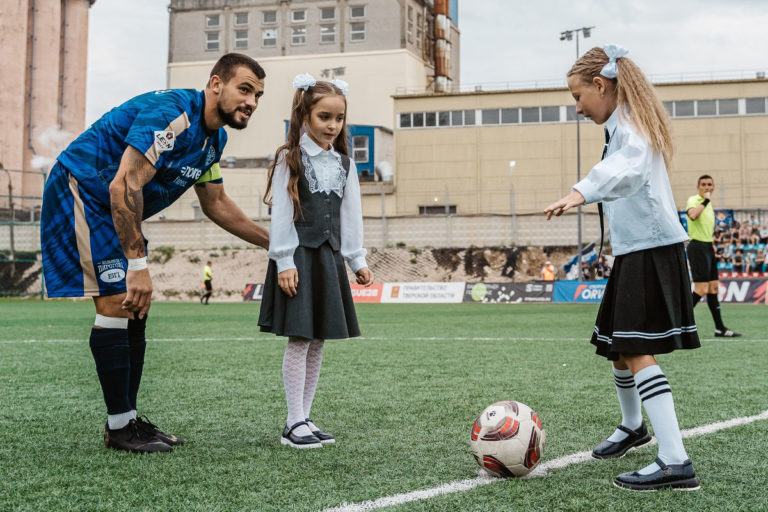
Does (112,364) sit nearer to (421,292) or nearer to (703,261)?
(703,261)

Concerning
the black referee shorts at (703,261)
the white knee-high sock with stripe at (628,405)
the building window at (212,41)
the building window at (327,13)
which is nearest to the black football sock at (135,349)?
the white knee-high sock with stripe at (628,405)

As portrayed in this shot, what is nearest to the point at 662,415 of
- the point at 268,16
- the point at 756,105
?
the point at 756,105

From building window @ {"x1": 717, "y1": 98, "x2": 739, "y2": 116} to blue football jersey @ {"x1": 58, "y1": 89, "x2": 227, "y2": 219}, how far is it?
44.6m

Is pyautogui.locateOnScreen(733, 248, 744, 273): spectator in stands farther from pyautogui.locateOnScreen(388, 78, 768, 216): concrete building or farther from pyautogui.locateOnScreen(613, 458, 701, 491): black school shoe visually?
pyautogui.locateOnScreen(613, 458, 701, 491): black school shoe

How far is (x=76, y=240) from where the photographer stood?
3.71 meters

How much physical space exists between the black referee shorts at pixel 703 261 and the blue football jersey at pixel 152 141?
8424mm

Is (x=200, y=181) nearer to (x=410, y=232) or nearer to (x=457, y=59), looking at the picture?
(x=410, y=232)

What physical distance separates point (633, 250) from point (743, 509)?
1076mm

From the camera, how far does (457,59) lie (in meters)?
64.6

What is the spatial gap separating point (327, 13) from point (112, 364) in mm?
54265

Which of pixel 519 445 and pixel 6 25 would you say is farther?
pixel 6 25

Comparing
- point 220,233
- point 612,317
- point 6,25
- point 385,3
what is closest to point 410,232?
point 220,233

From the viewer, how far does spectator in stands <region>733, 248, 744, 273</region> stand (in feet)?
101

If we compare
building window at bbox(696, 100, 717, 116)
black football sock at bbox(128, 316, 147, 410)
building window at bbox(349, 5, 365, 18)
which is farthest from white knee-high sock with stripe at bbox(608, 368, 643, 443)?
building window at bbox(349, 5, 365, 18)
